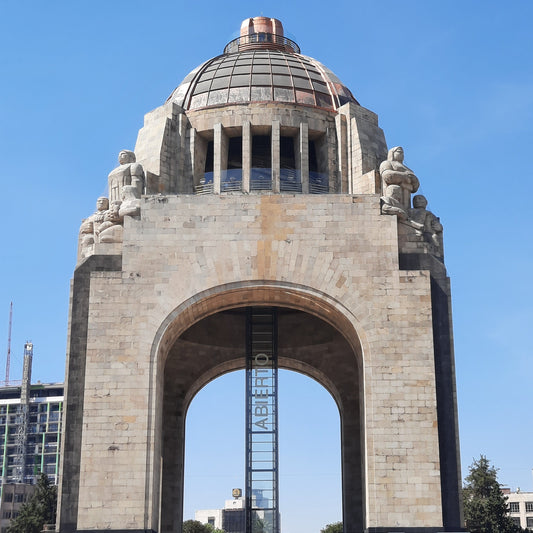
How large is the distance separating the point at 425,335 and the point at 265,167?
358 inches

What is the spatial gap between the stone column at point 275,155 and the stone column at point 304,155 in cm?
77

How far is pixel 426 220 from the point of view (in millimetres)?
25016

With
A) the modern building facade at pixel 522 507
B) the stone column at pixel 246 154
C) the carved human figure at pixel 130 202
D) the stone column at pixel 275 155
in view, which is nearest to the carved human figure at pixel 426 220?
the stone column at pixel 275 155

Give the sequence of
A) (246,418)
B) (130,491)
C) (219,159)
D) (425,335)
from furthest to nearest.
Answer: (219,159)
(246,418)
(425,335)
(130,491)

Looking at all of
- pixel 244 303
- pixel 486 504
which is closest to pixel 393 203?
pixel 244 303

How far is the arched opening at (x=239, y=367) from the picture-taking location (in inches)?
1080

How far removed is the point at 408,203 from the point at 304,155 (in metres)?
4.66

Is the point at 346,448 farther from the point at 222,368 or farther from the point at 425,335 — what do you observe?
the point at 425,335

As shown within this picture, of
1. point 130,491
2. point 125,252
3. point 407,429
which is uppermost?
point 125,252

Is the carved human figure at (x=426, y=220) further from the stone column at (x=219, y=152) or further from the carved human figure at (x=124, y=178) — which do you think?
the carved human figure at (x=124, y=178)

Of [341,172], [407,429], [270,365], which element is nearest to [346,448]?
[270,365]

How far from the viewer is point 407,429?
21734mm

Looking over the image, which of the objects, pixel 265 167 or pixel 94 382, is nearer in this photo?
pixel 94 382

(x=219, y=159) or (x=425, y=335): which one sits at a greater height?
(x=219, y=159)
